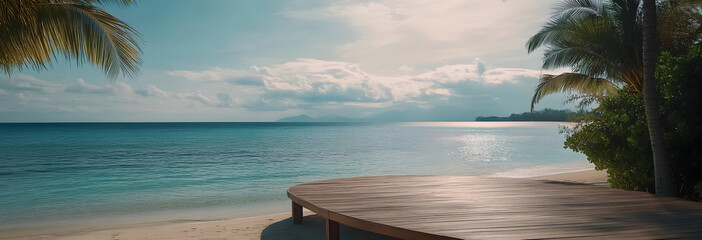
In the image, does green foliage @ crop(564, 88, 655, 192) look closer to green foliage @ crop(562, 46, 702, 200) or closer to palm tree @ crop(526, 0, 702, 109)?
green foliage @ crop(562, 46, 702, 200)

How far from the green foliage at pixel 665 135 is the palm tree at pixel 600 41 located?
11.7 feet

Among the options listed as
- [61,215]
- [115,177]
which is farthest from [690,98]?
[115,177]

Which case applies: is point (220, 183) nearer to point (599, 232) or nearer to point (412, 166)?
point (412, 166)

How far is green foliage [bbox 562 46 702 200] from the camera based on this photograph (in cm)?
466

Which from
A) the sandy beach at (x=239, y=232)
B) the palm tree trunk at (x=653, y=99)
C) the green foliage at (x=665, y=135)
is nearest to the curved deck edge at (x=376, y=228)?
the sandy beach at (x=239, y=232)

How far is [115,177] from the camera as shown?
15.2 m

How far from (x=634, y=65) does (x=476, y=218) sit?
8.63m

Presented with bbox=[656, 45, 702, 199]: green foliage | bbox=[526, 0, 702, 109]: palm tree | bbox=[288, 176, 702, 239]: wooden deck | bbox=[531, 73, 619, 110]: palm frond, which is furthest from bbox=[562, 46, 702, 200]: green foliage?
bbox=[531, 73, 619, 110]: palm frond

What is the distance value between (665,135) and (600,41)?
5.97 m

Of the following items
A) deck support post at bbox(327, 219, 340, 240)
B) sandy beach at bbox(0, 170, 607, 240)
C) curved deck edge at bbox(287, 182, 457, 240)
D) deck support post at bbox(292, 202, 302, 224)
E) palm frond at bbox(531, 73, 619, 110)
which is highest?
palm frond at bbox(531, 73, 619, 110)

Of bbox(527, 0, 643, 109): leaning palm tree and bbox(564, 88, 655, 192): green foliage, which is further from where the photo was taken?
bbox(527, 0, 643, 109): leaning palm tree

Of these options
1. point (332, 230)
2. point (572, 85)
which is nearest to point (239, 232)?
point (332, 230)

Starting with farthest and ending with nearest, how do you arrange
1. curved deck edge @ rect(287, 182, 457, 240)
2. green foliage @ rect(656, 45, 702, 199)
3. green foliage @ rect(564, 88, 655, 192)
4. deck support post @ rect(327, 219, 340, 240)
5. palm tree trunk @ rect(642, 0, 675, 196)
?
green foliage @ rect(564, 88, 655, 192) → green foliage @ rect(656, 45, 702, 199) → palm tree trunk @ rect(642, 0, 675, 196) → deck support post @ rect(327, 219, 340, 240) → curved deck edge @ rect(287, 182, 457, 240)

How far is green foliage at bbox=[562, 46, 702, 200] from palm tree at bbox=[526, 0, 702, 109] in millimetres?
3567
